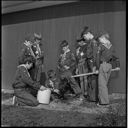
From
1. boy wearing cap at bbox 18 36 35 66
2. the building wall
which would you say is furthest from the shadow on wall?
boy wearing cap at bbox 18 36 35 66

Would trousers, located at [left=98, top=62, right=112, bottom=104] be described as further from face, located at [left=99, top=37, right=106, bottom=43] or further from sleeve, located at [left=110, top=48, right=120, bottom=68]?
face, located at [left=99, top=37, right=106, bottom=43]

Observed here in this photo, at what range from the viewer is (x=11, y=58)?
2.84 metres

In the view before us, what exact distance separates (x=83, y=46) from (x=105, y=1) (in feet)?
1.55

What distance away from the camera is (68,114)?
Result: 2.58 meters

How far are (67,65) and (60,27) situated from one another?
0.39 meters

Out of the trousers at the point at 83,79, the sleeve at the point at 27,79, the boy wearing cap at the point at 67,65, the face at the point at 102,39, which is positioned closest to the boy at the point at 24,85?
the sleeve at the point at 27,79

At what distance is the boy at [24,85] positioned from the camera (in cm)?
Result: 274

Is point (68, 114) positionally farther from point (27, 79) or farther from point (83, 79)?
point (27, 79)

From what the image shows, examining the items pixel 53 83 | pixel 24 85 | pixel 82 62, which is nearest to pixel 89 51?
pixel 82 62

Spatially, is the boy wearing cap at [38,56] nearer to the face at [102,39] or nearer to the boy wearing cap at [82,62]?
the boy wearing cap at [82,62]

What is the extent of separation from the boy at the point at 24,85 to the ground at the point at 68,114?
8 centimetres

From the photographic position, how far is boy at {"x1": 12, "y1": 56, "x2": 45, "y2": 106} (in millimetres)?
2738

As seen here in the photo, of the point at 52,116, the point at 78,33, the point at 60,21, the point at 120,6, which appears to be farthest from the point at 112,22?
the point at 52,116

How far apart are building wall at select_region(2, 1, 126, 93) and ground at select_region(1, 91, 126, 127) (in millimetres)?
205
